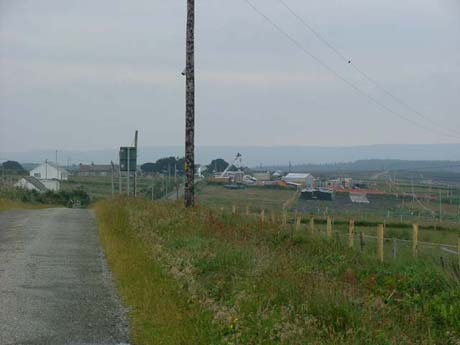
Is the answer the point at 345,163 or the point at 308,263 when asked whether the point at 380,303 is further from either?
the point at 345,163

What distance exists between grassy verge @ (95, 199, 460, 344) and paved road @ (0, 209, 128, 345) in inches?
12.7

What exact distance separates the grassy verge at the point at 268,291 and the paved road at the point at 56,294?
0.32 m

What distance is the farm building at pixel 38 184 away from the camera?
54.2 meters

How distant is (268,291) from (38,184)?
50596mm

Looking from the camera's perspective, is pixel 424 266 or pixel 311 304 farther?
pixel 424 266

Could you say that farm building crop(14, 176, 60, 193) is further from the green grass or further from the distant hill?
the distant hill

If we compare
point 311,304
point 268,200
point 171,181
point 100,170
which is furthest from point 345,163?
point 311,304

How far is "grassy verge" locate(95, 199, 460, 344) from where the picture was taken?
7.62m

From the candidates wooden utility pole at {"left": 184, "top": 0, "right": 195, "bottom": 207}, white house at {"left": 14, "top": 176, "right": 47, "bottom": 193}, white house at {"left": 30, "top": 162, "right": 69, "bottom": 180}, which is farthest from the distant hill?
wooden utility pole at {"left": 184, "top": 0, "right": 195, "bottom": 207}

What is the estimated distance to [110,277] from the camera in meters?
12.1

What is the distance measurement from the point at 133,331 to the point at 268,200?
3075 centimetres

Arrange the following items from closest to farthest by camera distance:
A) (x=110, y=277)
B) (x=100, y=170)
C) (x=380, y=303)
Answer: (x=380, y=303), (x=110, y=277), (x=100, y=170)

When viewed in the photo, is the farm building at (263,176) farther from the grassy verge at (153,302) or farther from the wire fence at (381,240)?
the grassy verge at (153,302)

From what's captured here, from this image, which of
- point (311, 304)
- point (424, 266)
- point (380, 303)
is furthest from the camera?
point (424, 266)
